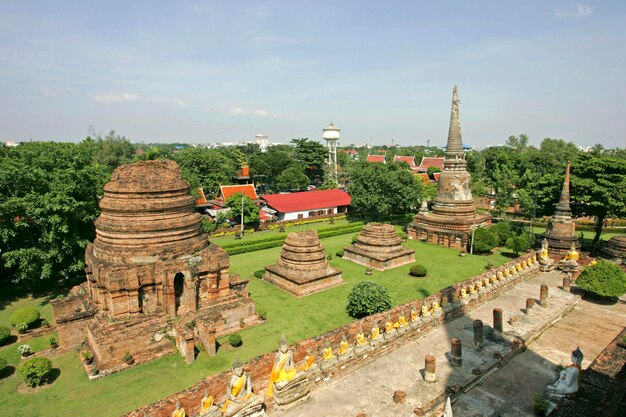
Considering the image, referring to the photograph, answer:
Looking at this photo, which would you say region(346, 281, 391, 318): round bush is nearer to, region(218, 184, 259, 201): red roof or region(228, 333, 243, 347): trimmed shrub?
region(228, 333, 243, 347): trimmed shrub

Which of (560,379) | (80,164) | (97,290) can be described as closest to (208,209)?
(80,164)

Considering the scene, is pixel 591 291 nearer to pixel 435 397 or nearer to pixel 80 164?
pixel 435 397

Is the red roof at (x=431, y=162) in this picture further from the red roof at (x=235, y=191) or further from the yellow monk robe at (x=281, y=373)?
the yellow monk robe at (x=281, y=373)

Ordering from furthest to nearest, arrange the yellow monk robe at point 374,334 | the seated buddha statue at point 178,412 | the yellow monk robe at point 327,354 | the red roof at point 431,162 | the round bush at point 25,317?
the red roof at point 431,162 → the round bush at point 25,317 → the yellow monk robe at point 374,334 → the yellow monk robe at point 327,354 → the seated buddha statue at point 178,412

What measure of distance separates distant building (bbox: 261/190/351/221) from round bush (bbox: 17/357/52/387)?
99.3 feet

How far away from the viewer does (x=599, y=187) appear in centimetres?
2720

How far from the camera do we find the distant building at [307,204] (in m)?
43.8

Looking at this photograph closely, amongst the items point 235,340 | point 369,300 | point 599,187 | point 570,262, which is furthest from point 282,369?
point 599,187

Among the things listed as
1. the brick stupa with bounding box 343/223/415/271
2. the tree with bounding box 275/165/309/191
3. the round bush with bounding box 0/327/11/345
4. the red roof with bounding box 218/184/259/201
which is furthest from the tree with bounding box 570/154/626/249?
the tree with bounding box 275/165/309/191

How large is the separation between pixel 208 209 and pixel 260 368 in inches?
1437

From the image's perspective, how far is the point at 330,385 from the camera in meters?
12.5

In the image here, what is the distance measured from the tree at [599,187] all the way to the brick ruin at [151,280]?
24702mm

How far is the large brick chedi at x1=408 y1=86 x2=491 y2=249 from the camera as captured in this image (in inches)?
1326

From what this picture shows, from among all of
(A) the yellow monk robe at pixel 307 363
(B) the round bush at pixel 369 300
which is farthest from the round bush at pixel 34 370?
(B) the round bush at pixel 369 300
